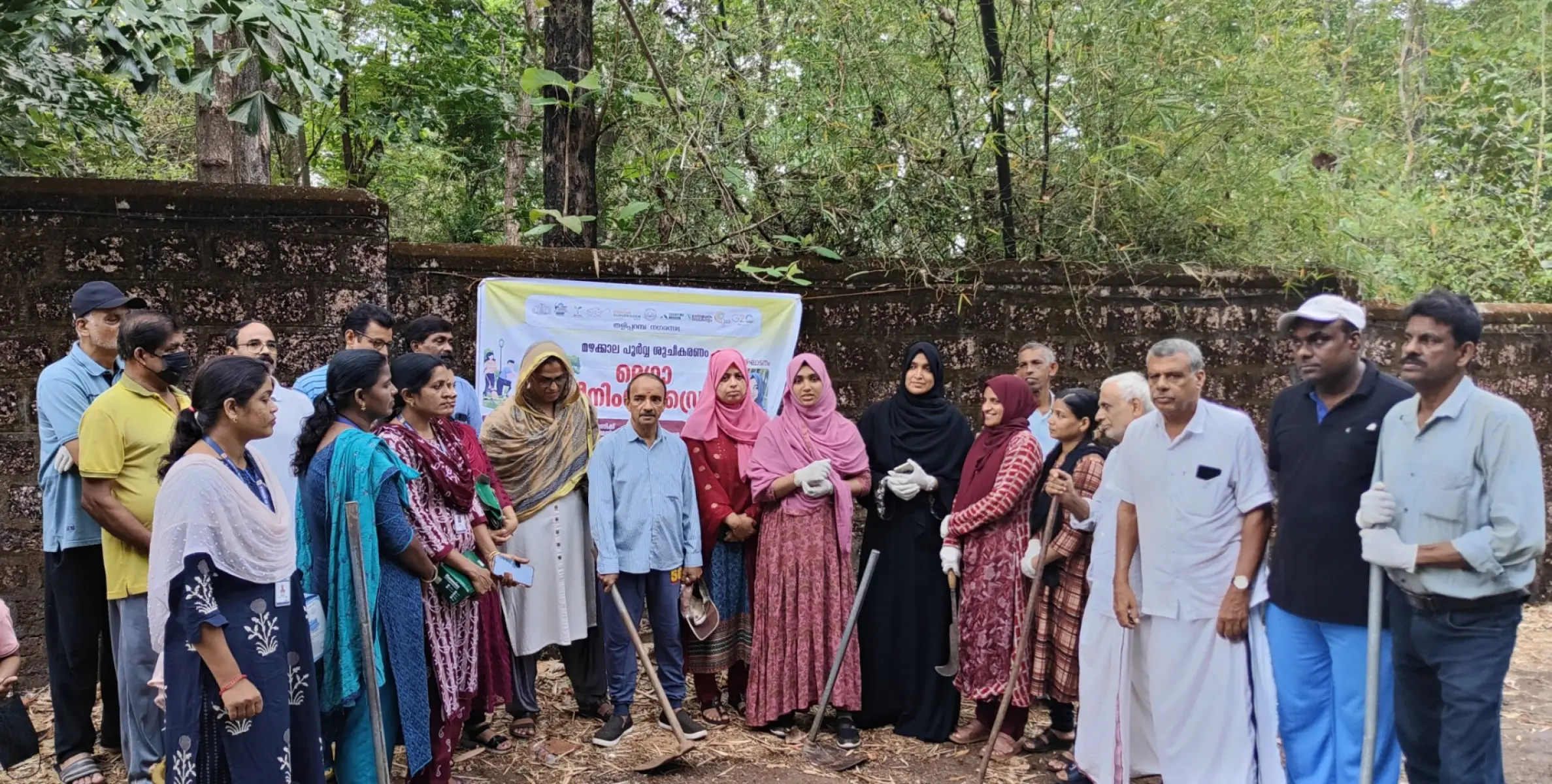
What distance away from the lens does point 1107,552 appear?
13.9 feet

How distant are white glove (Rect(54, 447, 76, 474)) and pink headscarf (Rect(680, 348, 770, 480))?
2420 mm

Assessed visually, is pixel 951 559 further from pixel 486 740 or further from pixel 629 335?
pixel 486 740

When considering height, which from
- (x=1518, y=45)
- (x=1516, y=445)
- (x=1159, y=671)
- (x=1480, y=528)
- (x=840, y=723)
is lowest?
(x=840, y=723)

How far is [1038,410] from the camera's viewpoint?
5.57 m

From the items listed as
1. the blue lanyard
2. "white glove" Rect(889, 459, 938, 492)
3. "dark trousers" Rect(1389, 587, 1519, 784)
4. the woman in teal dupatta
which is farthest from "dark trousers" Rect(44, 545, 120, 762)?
"dark trousers" Rect(1389, 587, 1519, 784)

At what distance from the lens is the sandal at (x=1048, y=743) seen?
4.78m

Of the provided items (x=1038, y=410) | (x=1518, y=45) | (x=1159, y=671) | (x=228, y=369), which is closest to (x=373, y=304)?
(x=228, y=369)

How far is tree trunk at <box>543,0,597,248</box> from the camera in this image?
6191 mm

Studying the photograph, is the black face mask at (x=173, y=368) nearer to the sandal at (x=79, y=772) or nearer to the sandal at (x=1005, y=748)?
the sandal at (x=79, y=772)

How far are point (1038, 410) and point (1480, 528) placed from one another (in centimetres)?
250

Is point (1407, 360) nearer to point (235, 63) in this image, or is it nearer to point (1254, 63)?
point (1254, 63)

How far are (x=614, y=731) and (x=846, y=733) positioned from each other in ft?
3.35

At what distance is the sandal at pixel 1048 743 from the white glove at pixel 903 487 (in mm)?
1191

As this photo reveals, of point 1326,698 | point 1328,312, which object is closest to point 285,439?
point 1328,312
